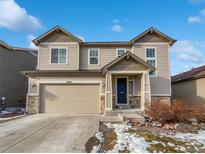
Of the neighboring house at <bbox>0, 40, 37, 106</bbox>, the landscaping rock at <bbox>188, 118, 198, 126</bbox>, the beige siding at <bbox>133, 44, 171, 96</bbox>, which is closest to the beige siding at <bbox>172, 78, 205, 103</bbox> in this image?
the beige siding at <bbox>133, 44, 171, 96</bbox>

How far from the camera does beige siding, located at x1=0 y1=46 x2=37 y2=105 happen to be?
19.8m

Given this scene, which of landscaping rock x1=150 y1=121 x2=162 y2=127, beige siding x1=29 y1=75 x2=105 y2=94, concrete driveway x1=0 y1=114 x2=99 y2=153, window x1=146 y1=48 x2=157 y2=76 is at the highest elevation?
window x1=146 y1=48 x2=157 y2=76

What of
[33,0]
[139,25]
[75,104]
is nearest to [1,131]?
[75,104]

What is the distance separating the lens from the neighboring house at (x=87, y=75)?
16.4m

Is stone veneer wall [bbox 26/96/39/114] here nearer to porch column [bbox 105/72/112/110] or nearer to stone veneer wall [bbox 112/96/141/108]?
porch column [bbox 105/72/112/110]

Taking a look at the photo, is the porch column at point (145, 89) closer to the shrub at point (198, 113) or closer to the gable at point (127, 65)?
the gable at point (127, 65)

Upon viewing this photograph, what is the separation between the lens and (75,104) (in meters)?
16.4

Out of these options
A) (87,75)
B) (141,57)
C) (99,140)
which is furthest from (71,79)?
(99,140)

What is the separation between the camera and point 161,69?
1708 cm

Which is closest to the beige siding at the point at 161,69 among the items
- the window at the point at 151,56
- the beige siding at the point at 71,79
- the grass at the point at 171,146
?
the window at the point at 151,56

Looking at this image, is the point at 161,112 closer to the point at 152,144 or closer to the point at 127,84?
the point at 152,144

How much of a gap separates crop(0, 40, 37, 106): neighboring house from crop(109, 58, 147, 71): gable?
35.6 ft

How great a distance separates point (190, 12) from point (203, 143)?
11.5 m

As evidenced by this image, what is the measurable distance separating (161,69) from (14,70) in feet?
45.5
